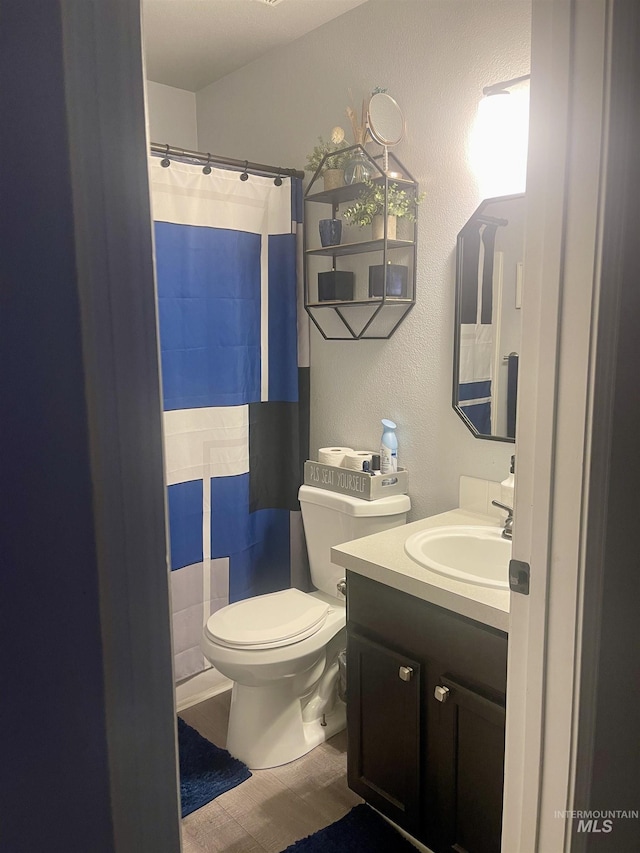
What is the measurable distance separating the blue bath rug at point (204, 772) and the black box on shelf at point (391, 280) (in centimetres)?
157

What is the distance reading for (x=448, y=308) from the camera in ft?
7.02

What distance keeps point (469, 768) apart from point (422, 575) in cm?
45

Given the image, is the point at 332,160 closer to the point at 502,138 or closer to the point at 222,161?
the point at 222,161

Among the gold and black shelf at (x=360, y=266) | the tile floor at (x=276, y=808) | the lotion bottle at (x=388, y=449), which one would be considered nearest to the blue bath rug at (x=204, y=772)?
the tile floor at (x=276, y=808)

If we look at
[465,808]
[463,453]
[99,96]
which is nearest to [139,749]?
[99,96]

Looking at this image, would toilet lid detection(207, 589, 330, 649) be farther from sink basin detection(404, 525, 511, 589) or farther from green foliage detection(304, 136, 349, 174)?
green foliage detection(304, 136, 349, 174)

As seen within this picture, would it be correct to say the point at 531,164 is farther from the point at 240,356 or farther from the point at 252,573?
the point at 252,573

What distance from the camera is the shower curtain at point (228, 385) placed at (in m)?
2.35

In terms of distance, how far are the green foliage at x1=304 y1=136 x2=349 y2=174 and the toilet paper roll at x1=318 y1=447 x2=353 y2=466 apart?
1016 millimetres

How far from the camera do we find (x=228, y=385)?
2486mm

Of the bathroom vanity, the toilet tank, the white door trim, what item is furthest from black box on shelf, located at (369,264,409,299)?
the white door trim

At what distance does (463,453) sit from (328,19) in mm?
1610

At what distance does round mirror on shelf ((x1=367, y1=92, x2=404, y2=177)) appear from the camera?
7.08ft

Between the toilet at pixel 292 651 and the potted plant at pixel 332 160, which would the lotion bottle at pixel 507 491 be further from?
the potted plant at pixel 332 160
